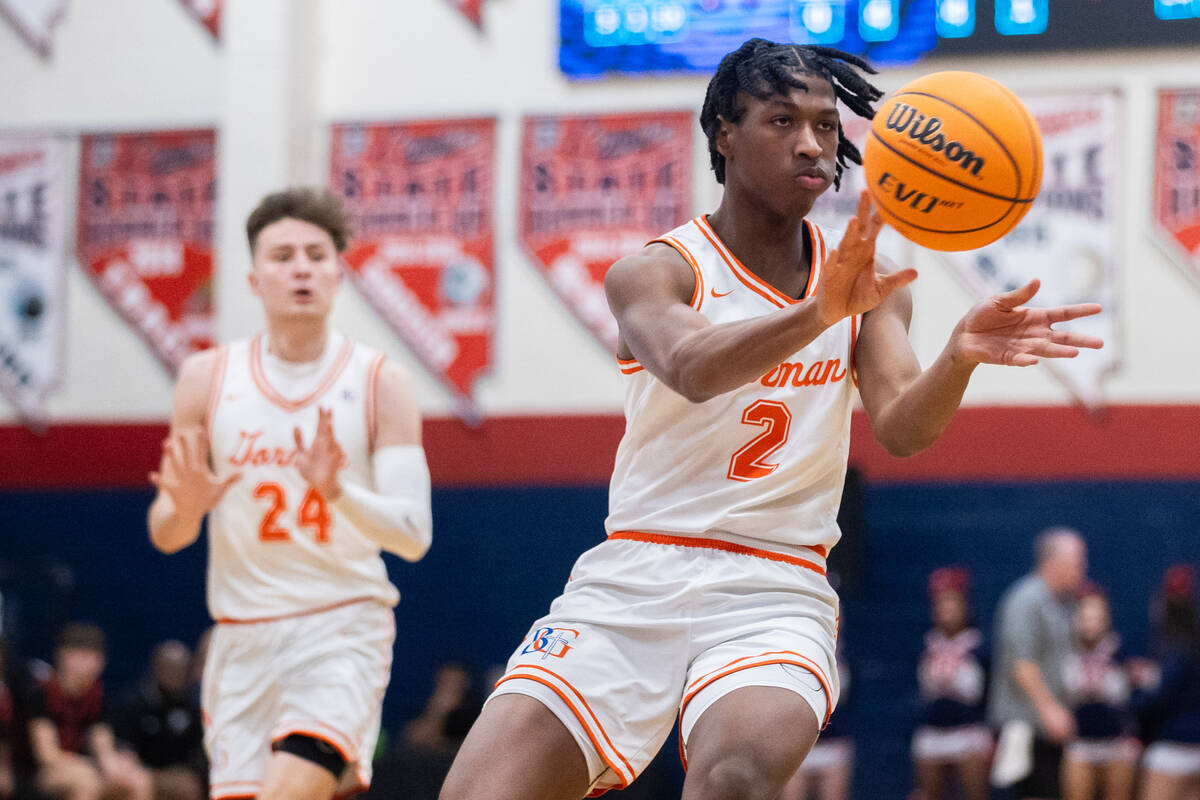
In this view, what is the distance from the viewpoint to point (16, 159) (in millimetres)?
11664

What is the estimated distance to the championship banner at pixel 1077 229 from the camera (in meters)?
9.80

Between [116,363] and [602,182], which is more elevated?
[602,182]

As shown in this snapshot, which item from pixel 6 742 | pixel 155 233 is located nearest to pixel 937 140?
pixel 6 742

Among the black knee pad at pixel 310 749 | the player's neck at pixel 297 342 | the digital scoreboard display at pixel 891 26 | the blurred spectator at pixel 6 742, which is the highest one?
the digital scoreboard display at pixel 891 26

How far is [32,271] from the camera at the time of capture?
11547 millimetres

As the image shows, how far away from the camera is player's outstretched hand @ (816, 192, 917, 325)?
2.64 m

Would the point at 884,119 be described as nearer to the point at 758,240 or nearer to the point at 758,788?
the point at 758,240

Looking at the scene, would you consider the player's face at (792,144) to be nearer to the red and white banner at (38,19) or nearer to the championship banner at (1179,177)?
the championship banner at (1179,177)

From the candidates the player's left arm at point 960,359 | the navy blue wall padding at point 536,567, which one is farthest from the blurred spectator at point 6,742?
the player's left arm at point 960,359

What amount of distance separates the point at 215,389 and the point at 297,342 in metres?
0.28

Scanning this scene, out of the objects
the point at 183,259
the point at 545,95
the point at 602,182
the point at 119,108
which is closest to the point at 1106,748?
the point at 602,182

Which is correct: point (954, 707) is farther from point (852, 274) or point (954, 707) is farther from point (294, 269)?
point (852, 274)

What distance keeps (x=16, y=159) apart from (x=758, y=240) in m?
9.91

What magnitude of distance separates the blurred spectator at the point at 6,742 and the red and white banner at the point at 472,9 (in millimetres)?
5678
